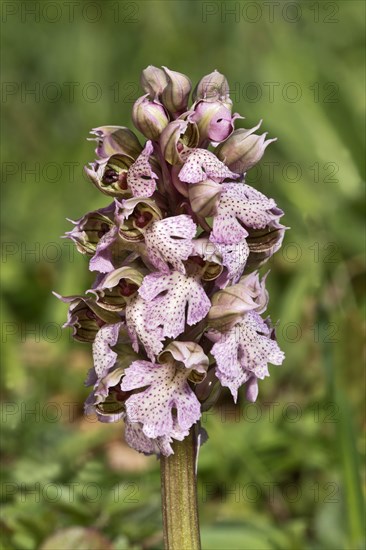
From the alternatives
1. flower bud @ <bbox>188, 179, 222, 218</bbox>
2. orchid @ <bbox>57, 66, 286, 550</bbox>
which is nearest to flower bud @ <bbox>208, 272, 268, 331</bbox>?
orchid @ <bbox>57, 66, 286, 550</bbox>

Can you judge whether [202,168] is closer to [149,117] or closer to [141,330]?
[149,117]

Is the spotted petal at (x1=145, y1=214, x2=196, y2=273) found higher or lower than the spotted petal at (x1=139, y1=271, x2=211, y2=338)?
higher

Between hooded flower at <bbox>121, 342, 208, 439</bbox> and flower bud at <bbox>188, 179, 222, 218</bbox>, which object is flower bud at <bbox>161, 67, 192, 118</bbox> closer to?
flower bud at <bbox>188, 179, 222, 218</bbox>

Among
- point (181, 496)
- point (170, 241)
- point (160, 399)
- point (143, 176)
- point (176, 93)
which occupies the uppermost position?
point (176, 93)

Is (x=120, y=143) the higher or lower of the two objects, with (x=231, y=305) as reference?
higher

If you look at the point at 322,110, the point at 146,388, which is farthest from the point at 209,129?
the point at 322,110

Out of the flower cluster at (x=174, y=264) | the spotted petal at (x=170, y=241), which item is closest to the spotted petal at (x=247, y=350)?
the flower cluster at (x=174, y=264)

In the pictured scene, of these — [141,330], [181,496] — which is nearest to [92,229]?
[141,330]

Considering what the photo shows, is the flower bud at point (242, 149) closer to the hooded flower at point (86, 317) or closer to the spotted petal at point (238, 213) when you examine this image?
the spotted petal at point (238, 213)
